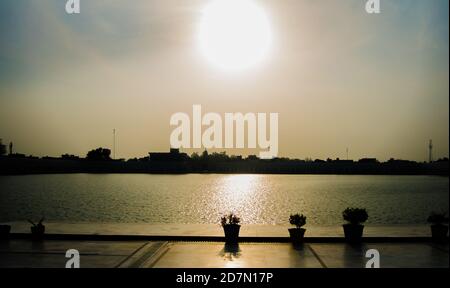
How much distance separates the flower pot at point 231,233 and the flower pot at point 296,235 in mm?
1785

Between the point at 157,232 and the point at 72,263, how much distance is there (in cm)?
516

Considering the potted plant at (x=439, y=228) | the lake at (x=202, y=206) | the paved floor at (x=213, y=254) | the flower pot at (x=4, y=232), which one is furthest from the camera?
the lake at (x=202, y=206)

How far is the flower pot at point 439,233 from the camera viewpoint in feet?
60.6

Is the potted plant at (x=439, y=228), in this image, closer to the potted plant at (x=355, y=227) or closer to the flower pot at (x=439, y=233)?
the flower pot at (x=439, y=233)

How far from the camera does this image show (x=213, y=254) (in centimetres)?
1658

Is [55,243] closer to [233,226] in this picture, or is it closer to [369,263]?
[233,226]

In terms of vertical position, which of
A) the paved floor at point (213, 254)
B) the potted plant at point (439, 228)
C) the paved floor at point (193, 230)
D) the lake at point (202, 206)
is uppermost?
the potted plant at point (439, 228)

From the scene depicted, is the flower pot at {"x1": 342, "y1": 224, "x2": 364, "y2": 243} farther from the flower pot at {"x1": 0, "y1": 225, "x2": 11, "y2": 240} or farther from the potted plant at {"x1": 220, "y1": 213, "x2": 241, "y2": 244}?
the flower pot at {"x1": 0, "y1": 225, "x2": 11, "y2": 240}

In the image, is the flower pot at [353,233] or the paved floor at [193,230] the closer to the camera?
the flower pot at [353,233]

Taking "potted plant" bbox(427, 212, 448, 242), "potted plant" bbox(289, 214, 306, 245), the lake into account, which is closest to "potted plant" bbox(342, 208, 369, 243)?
"potted plant" bbox(289, 214, 306, 245)

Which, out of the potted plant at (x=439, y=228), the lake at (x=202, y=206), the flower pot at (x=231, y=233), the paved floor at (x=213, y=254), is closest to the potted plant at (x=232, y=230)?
the flower pot at (x=231, y=233)

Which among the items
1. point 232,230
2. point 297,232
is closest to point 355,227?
point 297,232

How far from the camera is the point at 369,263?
15086 mm
